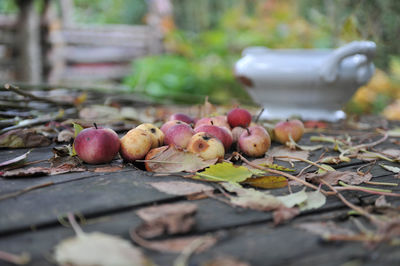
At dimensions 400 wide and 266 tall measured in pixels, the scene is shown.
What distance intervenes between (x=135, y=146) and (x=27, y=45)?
4869 millimetres

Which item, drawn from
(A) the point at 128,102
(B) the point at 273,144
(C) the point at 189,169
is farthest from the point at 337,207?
(A) the point at 128,102

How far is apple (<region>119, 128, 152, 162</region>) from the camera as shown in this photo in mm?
1041

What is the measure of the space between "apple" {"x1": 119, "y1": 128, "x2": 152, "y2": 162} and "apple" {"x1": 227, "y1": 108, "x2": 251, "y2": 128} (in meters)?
0.39

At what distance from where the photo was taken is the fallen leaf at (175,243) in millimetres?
566

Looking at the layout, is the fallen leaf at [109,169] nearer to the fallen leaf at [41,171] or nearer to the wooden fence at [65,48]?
the fallen leaf at [41,171]

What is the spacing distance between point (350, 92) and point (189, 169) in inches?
57.1

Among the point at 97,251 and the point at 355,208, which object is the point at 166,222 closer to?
the point at 97,251

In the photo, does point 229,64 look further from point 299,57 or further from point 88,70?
point 299,57

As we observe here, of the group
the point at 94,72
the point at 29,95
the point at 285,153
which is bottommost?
the point at 94,72

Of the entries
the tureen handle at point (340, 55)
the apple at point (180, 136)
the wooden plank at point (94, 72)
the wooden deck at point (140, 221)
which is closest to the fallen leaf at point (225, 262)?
the wooden deck at point (140, 221)

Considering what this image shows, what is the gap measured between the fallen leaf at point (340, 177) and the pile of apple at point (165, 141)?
24 centimetres

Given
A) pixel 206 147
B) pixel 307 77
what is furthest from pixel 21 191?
pixel 307 77

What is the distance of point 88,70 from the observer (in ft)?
20.7

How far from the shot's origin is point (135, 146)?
3.42 feet
